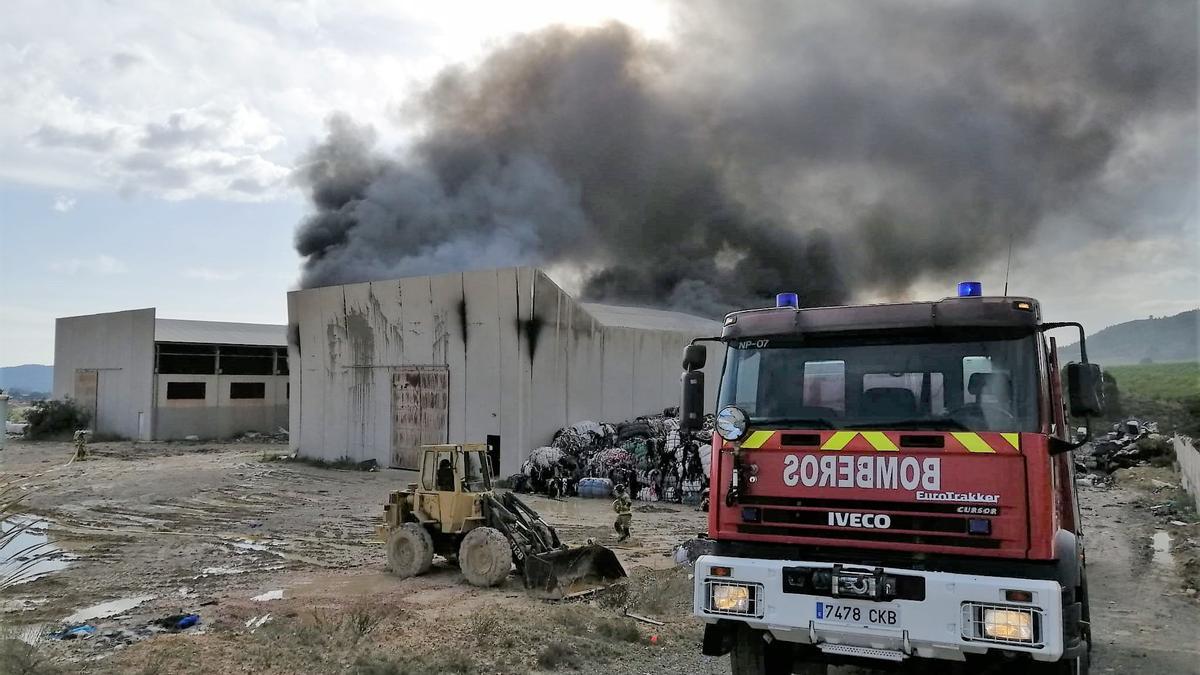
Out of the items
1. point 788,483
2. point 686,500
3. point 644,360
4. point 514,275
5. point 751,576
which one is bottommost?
point 686,500

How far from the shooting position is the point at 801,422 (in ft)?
14.9

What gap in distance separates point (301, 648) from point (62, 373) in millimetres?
38500

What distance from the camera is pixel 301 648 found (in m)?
6.24

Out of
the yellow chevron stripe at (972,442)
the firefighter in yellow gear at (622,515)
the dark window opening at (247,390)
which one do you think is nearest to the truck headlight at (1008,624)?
the yellow chevron stripe at (972,442)

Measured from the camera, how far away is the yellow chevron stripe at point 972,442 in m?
4.04

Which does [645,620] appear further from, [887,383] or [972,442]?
[972,442]

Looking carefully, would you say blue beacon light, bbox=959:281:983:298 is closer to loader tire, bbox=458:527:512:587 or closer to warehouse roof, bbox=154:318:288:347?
loader tire, bbox=458:527:512:587

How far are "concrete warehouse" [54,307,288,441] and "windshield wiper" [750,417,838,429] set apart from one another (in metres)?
33.3

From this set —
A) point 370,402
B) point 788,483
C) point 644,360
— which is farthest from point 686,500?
point 788,483

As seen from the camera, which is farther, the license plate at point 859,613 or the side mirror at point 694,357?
the side mirror at point 694,357

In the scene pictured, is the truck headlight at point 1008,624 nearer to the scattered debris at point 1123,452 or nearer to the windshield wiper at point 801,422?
the windshield wiper at point 801,422

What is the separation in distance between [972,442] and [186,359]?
35312 millimetres

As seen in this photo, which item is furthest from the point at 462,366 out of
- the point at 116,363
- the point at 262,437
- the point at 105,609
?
the point at 116,363

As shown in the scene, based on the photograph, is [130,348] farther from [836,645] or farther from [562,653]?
[836,645]
